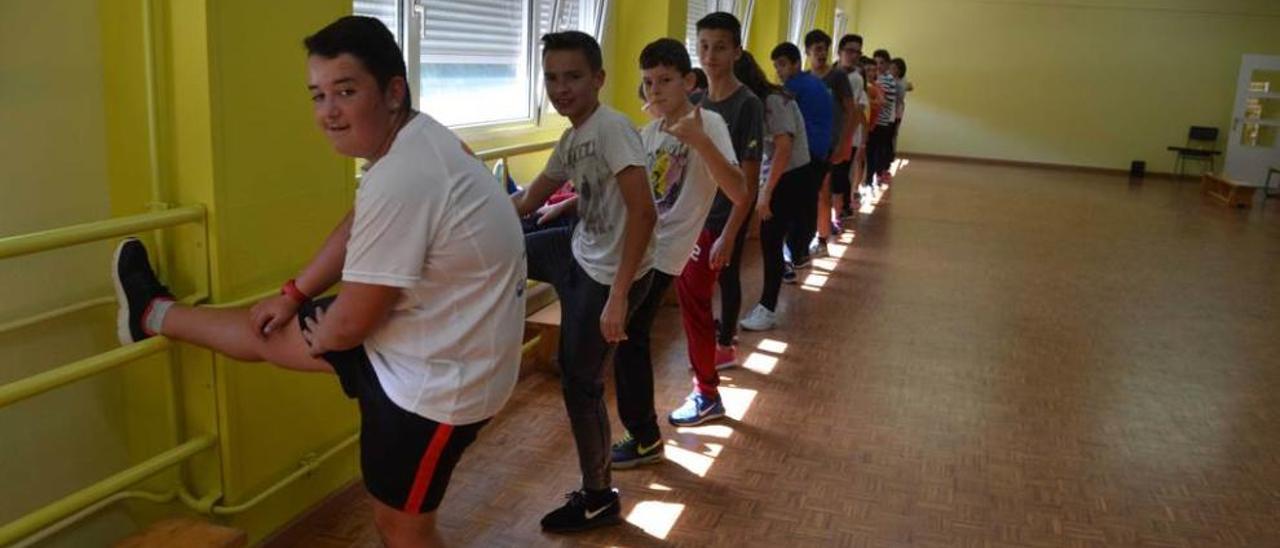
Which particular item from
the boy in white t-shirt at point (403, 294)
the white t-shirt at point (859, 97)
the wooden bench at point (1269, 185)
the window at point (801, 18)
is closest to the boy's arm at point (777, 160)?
the boy in white t-shirt at point (403, 294)

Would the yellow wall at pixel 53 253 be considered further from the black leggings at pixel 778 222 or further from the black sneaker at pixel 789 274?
the black sneaker at pixel 789 274

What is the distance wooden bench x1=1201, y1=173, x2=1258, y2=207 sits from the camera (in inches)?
476

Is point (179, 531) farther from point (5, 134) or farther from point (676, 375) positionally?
point (676, 375)

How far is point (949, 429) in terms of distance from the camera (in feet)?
12.8

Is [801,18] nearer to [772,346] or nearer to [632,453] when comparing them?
[772,346]

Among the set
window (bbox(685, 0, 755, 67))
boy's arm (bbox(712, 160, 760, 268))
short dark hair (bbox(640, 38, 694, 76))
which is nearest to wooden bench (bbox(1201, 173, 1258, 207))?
window (bbox(685, 0, 755, 67))

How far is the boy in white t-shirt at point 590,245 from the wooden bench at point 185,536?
0.92m

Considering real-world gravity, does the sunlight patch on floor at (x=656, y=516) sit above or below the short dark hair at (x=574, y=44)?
below

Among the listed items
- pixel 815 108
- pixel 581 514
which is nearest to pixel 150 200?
pixel 581 514

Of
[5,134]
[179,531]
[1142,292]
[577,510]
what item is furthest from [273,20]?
[1142,292]

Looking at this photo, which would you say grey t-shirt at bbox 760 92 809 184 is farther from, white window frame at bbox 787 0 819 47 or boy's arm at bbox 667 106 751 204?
white window frame at bbox 787 0 819 47

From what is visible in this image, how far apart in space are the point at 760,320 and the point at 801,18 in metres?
6.84

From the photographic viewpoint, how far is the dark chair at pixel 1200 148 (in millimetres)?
14812

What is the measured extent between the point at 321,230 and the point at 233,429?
61 cm
